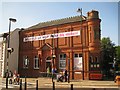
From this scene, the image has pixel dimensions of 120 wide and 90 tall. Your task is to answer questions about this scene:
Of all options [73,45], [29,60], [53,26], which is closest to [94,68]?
[73,45]

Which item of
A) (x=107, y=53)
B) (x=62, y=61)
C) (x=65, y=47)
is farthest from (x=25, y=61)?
(x=107, y=53)

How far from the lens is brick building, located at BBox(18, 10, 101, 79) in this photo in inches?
1385

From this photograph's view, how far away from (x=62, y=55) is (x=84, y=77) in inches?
228

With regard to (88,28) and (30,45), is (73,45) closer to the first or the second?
(88,28)

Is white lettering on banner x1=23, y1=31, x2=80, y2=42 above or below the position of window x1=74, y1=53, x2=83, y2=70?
above

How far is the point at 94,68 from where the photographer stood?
115ft

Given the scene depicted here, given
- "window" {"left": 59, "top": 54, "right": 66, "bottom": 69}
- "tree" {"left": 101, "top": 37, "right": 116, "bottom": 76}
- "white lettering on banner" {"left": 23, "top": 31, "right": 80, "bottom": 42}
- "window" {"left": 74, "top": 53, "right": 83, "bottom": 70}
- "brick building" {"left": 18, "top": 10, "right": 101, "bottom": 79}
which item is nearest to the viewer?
"brick building" {"left": 18, "top": 10, "right": 101, "bottom": 79}

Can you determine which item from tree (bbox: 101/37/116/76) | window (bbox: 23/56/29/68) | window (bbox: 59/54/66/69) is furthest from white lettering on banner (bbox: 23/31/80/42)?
tree (bbox: 101/37/116/76)

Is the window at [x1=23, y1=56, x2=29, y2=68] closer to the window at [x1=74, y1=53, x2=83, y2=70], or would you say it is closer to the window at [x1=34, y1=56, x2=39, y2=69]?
the window at [x1=34, y1=56, x2=39, y2=69]

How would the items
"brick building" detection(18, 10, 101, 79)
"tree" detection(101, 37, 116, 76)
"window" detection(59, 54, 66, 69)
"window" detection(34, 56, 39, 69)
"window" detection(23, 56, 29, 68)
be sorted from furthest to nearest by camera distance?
1. "tree" detection(101, 37, 116, 76)
2. "window" detection(23, 56, 29, 68)
3. "window" detection(34, 56, 39, 69)
4. "window" detection(59, 54, 66, 69)
5. "brick building" detection(18, 10, 101, 79)

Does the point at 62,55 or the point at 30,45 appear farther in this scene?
the point at 30,45

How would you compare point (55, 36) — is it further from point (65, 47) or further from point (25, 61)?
point (25, 61)

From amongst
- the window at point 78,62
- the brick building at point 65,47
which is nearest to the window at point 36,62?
the brick building at point 65,47

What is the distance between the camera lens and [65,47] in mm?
38469
